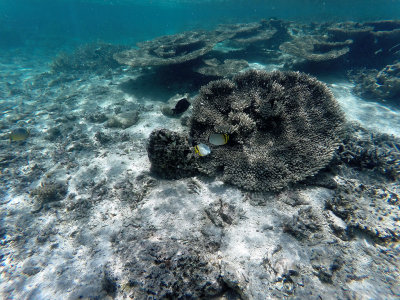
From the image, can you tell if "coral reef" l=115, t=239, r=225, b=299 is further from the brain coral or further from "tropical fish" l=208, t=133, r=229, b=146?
the brain coral

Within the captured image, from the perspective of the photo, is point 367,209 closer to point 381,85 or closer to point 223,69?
point 223,69

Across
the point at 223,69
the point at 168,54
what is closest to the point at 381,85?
the point at 223,69

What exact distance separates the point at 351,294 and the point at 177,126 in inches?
238

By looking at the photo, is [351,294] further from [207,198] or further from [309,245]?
[207,198]

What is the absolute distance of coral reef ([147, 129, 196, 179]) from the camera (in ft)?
15.1

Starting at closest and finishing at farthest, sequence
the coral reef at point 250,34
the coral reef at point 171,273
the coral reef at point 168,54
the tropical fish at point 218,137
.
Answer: the coral reef at point 171,273 < the tropical fish at point 218,137 < the coral reef at point 168,54 < the coral reef at point 250,34

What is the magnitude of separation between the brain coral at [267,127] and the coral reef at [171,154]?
370 mm

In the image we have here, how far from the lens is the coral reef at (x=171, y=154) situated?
15.1 feet

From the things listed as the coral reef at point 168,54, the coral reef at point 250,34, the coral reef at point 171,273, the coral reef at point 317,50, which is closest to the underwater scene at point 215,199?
the coral reef at point 171,273

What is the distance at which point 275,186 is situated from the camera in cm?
418

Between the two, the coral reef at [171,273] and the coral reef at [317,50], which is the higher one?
the coral reef at [317,50]

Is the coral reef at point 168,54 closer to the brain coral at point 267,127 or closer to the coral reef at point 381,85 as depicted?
the brain coral at point 267,127

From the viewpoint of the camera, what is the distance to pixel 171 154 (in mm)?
4605

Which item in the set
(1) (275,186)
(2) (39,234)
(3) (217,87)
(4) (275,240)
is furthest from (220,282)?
(3) (217,87)
